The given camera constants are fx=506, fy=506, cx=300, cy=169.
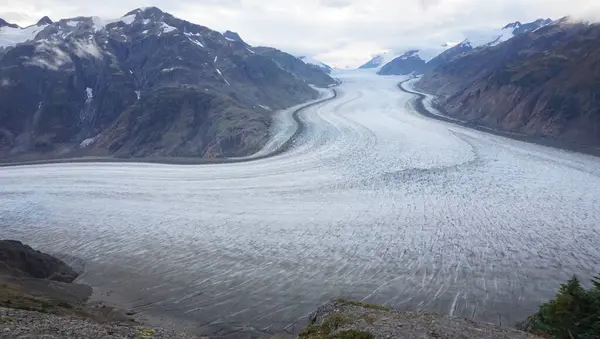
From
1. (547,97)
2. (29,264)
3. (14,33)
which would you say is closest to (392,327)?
(29,264)

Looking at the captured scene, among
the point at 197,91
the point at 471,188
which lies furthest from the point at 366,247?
the point at 197,91

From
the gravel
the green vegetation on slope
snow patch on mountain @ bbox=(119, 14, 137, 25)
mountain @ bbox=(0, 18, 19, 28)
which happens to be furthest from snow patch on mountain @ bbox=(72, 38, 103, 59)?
the green vegetation on slope

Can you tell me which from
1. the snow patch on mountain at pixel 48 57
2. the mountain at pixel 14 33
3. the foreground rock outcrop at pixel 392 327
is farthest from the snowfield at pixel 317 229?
the mountain at pixel 14 33

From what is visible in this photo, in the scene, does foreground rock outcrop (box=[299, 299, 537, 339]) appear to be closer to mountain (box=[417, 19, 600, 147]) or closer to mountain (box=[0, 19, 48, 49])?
mountain (box=[417, 19, 600, 147])

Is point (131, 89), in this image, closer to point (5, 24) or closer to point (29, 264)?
point (5, 24)

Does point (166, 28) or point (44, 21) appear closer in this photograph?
point (166, 28)

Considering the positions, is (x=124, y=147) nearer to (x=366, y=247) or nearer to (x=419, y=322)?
(x=366, y=247)
